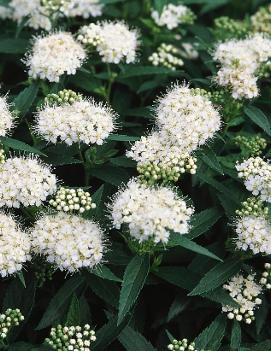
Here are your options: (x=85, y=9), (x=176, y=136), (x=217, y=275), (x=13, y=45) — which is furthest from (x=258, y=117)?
(x=13, y=45)

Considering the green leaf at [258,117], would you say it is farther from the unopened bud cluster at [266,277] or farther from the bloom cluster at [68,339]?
the bloom cluster at [68,339]

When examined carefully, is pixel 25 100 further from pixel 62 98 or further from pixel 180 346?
pixel 180 346

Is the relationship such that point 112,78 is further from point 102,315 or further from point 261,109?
point 102,315

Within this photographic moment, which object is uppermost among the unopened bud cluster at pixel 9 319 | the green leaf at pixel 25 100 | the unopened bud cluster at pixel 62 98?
the unopened bud cluster at pixel 62 98

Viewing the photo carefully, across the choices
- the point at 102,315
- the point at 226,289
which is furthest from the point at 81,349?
the point at 226,289

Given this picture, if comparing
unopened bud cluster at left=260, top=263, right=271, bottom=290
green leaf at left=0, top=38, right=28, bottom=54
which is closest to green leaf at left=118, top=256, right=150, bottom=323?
unopened bud cluster at left=260, top=263, right=271, bottom=290

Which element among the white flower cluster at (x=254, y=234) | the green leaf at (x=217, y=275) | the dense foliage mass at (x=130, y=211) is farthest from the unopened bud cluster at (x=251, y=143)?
the green leaf at (x=217, y=275)
